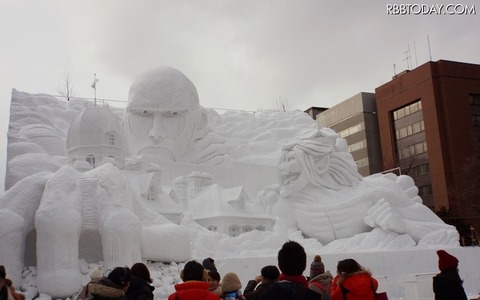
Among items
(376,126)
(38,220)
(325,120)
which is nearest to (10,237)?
(38,220)

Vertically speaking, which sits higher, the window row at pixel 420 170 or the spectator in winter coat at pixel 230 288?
the window row at pixel 420 170

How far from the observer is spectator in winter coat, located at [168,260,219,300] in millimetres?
4324

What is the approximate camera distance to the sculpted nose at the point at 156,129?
74.4ft

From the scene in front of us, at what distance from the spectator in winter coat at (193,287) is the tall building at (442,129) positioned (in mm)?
37653

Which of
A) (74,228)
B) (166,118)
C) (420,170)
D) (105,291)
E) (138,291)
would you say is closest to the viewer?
(105,291)

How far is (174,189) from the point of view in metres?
19.8

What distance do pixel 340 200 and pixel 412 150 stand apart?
30.4m

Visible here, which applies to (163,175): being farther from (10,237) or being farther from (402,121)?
(402,121)

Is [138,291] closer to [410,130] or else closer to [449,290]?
[449,290]

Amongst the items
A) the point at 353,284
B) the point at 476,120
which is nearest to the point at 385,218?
the point at 353,284

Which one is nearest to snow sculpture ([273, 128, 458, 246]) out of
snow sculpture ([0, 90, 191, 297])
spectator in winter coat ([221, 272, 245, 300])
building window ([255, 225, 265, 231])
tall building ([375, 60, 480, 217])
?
building window ([255, 225, 265, 231])

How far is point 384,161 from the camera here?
48.7 m

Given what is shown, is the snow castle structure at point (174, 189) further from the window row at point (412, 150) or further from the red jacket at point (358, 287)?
the window row at point (412, 150)

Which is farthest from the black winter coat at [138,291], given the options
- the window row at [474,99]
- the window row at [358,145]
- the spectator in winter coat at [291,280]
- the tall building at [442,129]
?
the window row at [358,145]
